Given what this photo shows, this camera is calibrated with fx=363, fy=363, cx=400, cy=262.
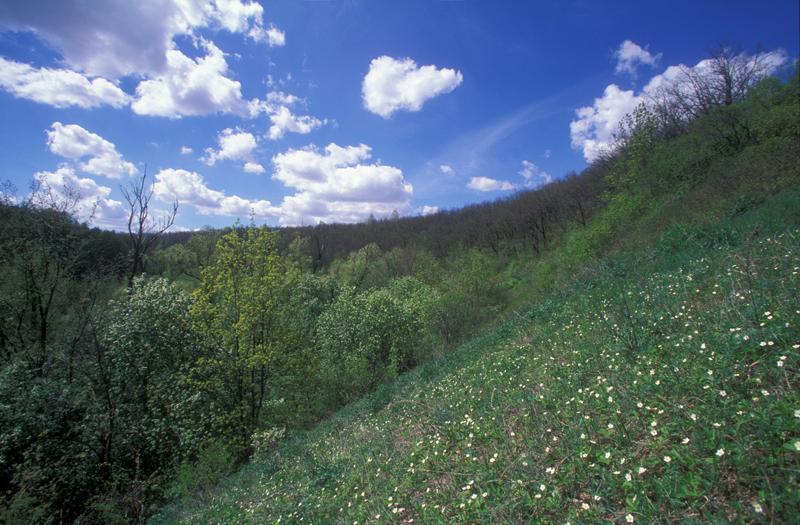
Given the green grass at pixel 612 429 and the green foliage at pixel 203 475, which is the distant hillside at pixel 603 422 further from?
the green foliage at pixel 203 475

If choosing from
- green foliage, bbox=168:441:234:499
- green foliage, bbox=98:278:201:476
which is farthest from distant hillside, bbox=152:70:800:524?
green foliage, bbox=98:278:201:476

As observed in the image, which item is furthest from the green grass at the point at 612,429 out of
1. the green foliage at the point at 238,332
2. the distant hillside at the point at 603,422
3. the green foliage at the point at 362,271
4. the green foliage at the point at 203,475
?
the green foliage at the point at 362,271

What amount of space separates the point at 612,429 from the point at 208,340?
19021mm

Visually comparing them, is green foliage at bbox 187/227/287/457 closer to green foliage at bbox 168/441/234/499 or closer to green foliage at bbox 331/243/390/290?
green foliage at bbox 168/441/234/499

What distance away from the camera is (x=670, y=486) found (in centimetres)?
279

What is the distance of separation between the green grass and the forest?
1.27 metres

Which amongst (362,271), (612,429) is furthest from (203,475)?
(362,271)

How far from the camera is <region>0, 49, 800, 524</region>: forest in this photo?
14364 mm

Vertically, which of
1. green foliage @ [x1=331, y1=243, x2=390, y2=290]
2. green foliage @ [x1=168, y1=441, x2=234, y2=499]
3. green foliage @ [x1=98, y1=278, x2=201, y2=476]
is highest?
green foliage @ [x1=331, y1=243, x2=390, y2=290]

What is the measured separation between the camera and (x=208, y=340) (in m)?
18.4

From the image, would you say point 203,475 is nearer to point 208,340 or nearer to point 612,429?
point 208,340

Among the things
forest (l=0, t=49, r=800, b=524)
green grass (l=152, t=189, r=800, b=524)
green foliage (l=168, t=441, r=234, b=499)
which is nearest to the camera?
green grass (l=152, t=189, r=800, b=524)

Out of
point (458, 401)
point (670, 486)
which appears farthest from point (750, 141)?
point (670, 486)

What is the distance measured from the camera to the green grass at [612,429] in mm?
2744
